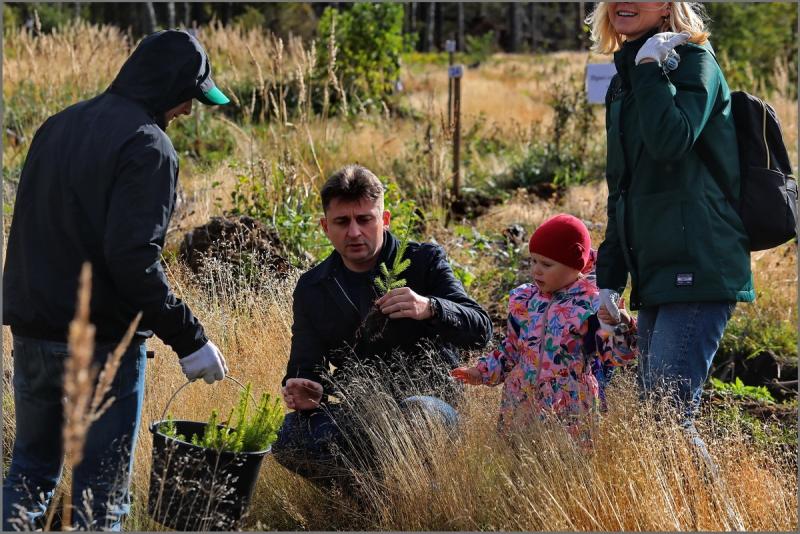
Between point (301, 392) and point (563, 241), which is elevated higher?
point (563, 241)

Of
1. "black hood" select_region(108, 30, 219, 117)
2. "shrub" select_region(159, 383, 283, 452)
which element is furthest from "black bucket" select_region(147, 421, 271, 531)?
"black hood" select_region(108, 30, 219, 117)

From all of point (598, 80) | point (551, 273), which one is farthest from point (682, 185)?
point (598, 80)

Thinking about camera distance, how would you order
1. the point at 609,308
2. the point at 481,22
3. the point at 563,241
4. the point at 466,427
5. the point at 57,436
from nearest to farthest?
the point at 57,436, the point at 609,308, the point at 466,427, the point at 563,241, the point at 481,22

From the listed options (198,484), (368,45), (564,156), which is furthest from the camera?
(368,45)

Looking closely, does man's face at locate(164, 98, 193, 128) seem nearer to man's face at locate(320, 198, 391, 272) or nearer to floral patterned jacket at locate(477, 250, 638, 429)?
man's face at locate(320, 198, 391, 272)

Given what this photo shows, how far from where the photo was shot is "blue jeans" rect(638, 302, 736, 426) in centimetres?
328

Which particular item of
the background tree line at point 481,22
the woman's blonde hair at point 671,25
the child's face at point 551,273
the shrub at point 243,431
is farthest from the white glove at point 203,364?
the background tree line at point 481,22

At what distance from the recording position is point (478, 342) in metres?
4.01

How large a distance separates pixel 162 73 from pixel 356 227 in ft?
3.16

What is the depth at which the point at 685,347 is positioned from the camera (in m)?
3.29

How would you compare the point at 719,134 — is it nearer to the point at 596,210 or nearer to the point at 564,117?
the point at 596,210

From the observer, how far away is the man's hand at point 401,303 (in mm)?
3586

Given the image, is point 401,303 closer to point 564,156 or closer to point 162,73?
point 162,73

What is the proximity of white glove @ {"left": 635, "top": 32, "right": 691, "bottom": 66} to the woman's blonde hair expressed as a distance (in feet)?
0.33
